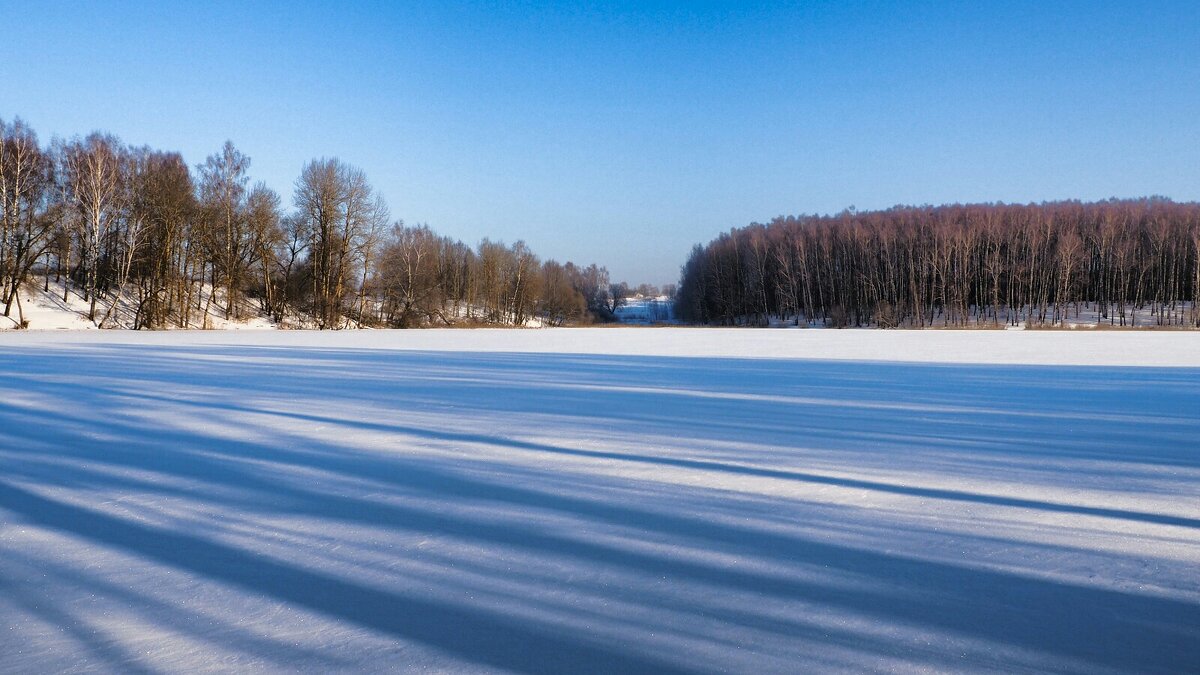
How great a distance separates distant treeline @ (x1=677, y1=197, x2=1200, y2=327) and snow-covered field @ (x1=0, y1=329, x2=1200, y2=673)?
136 feet

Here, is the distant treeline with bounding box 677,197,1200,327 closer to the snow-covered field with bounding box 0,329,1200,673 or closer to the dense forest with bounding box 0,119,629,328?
the dense forest with bounding box 0,119,629,328

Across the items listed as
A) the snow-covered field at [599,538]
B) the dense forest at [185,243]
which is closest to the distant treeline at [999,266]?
the dense forest at [185,243]

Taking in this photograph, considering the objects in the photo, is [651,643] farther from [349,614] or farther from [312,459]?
[312,459]

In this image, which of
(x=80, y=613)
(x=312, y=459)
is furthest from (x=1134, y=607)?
(x=312, y=459)

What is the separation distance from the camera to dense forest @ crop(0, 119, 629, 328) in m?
25.8

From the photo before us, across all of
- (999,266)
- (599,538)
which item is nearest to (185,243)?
(599,538)

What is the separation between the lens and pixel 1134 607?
183cm

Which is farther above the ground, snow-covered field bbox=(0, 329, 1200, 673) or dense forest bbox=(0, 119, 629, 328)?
dense forest bbox=(0, 119, 629, 328)

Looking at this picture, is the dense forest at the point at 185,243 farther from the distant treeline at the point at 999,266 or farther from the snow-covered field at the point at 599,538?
the distant treeline at the point at 999,266

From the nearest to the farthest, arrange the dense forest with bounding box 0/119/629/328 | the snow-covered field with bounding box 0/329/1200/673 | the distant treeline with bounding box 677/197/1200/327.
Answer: the snow-covered field with bounding box 0/329/1200/673 → the dense forest with bounding box 0/119/629/328 → the distant treeline with bounding box 677/197/1200/327

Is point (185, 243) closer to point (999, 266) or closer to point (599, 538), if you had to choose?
point (599, 538)

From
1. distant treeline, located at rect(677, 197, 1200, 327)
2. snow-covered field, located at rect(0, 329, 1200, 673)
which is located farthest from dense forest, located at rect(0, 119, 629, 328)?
distant treeline, located at rect(677, 197, 1200, 327)

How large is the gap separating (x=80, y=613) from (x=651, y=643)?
169cm

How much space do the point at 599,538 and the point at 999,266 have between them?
5204cm
